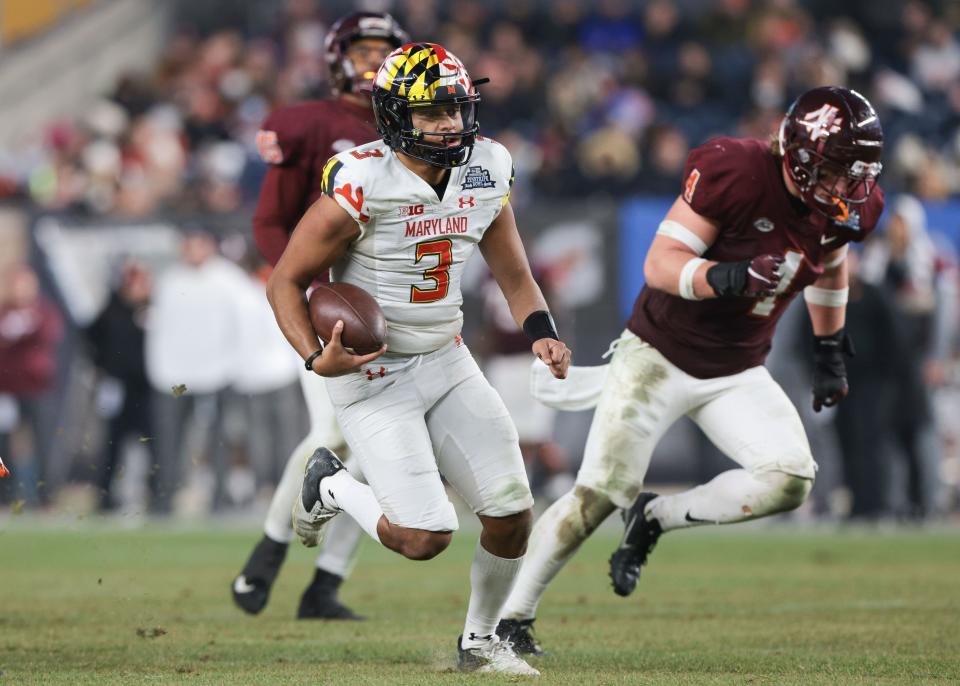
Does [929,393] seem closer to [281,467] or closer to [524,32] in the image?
[281,467]

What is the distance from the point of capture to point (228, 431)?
12.5 meters

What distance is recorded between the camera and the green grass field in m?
5.10

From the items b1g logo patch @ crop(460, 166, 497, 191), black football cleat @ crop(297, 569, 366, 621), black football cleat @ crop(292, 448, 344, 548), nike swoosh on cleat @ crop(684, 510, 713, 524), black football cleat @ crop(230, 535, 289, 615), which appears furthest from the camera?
black football cleat @ crop(297, 569, 366, 621)

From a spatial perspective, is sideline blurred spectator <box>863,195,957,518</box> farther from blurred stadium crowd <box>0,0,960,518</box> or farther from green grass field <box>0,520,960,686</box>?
green grass field <box>0,520,960,686</box>

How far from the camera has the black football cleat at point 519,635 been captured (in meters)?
5.53

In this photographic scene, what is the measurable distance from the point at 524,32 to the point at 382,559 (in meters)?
8.63

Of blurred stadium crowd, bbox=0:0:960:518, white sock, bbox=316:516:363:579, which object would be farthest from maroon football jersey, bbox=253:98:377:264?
blurred stadium crowd, bbox=0:0:960:518

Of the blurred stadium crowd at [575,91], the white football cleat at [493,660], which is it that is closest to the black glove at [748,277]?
the white football cleat at [493,660]

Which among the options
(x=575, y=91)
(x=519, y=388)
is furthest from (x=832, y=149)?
(x=575, y=91)

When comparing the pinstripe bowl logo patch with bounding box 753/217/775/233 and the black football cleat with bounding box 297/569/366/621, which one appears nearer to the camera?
the pinstripe bowl logo patch with bounding box 753/217/775/233

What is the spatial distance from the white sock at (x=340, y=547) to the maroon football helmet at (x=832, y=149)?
2402 millimetres

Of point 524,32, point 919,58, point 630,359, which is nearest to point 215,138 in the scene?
point 524,32

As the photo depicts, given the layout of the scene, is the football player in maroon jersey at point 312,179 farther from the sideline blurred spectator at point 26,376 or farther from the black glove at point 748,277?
the sideline blurred spectator at point 26,376

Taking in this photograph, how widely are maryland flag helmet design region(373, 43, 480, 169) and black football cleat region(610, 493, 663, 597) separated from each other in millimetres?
1644
